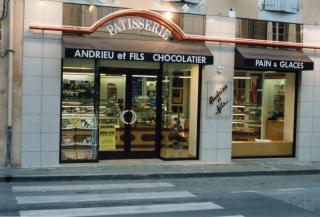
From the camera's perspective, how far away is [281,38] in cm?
1620

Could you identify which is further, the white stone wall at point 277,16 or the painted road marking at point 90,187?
the white stone wall at point 277,16

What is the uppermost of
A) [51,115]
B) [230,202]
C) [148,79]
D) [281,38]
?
[281,38]

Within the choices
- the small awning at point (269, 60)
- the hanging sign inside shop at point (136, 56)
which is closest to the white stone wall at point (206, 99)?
the small awning at point (269, 60)

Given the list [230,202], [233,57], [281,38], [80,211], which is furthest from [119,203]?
[281,38]

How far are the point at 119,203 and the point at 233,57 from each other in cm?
717

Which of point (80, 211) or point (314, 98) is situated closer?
point (80, 211)

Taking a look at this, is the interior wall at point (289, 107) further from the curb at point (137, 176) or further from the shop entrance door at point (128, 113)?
the shop entrance door at point (128, 113)

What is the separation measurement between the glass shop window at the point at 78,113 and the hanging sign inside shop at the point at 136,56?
105cm

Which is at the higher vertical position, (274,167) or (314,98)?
(314,98)

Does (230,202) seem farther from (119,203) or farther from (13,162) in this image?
(13,162)

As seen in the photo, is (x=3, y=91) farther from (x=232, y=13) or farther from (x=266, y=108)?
(x=266, y=108)

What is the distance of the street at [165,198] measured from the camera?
9.05m

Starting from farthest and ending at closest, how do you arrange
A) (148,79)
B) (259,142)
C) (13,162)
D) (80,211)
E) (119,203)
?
1. (259,142)
2. (148,79)
3. (13,162)
4. (119,203)
5. (80,211)

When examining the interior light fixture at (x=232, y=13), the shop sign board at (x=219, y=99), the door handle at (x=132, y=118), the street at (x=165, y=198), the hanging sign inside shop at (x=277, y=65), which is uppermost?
the interior light fixture at (x=232, y=13)
